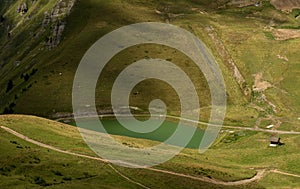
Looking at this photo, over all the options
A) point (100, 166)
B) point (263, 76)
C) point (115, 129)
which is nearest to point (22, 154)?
point (100, 166)

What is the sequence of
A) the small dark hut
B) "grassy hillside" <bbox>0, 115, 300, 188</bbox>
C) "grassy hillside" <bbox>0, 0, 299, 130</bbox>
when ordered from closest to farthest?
"grassy hillside" <bbox>0, 115, 300, 188</bbox>
the small dark hut
"grassy hillside" <bbox>0, 0, 299, 130</bbox>

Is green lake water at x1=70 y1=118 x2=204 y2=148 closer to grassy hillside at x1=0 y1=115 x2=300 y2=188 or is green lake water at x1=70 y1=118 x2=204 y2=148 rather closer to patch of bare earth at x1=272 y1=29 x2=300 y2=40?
grassy hillside at x1=0 y1=115 x2=300 y2=188

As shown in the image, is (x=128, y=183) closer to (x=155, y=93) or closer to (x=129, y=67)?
(x=155, y=93)

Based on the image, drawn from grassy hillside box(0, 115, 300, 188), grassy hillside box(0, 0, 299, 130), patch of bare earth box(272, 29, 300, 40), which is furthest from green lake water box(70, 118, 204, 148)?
patch of bare earth box(272, 29, 300, 40)

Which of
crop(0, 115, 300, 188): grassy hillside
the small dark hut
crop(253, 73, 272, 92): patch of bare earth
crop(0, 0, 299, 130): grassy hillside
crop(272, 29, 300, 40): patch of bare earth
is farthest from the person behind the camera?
crop(272, 29, 300, 40): patch of bare earth

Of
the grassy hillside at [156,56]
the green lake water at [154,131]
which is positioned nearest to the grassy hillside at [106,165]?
the green lake water at [154,131]

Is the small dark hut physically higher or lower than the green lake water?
higher

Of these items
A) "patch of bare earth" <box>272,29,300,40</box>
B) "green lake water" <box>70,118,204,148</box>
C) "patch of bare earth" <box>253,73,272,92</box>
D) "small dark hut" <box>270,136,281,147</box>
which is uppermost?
"patch of bare earth" <box>272,29,300,40</box>

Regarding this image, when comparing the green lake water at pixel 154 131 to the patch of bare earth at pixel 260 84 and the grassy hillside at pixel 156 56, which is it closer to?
the grassy hillside at pixel 156 56

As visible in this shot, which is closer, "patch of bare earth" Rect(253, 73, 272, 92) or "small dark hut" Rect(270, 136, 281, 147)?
"small dark hut" Rect(270, 136, 281, 147)
